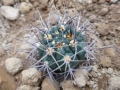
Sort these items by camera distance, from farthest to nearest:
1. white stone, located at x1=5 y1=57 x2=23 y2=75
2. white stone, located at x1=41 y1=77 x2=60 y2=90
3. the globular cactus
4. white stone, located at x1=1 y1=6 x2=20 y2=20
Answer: white stone, located at x1=1 y1=6 x2=20 y2=20 → white stone, located at x1=5 y1=57 x2=23 y2=75 → white stone, located at x1=41 y1=77 x2=60 y2=90 → the globular cactus

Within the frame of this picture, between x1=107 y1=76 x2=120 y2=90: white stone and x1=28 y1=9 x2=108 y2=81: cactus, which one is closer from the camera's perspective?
x1=28 y1=9 x2=108 y2=81: cactus

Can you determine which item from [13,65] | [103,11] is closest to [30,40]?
[13,65]

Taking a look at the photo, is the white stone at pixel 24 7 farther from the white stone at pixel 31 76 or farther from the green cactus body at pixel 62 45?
the white stone at pixel 31 76

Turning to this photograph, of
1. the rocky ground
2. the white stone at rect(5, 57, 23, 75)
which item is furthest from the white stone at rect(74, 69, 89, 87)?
the white stone at rect(5, 57, 23, 75)

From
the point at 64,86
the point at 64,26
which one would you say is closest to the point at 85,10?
the point at 64,26

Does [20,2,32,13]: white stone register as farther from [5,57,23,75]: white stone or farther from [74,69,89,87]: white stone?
[74,69,89,87]: white stone
